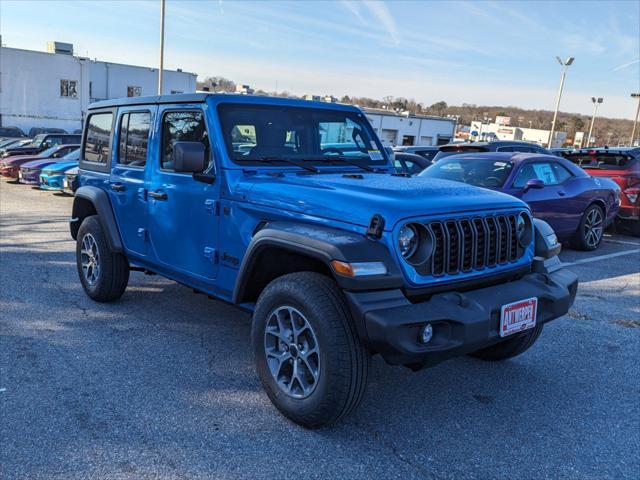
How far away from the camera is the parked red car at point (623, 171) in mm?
10047

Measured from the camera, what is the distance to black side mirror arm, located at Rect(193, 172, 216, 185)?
389cm

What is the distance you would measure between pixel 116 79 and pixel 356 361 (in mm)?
50339

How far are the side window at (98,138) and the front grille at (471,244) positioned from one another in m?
3.52

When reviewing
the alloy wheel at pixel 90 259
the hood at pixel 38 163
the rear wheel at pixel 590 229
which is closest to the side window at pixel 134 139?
the alloy wheel at pixel 90 259

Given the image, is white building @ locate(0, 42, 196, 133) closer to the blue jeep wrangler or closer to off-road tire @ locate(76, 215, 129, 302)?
off-road tire @ locate(76, 215, 129, 302)

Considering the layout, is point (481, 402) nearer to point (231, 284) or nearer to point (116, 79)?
point (231, 284)

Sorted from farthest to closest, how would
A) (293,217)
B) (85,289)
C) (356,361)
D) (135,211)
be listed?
(85,289), (135,211), (293,217), (356,361)

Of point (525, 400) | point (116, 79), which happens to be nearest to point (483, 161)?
point (525, 400)

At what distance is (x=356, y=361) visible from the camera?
2953 millimetres

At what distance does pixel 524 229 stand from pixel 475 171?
432 centimetres

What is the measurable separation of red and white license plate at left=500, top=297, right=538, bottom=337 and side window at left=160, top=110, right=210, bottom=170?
7.50 feet

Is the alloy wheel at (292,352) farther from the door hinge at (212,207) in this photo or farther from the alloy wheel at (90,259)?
the alloy wheel at (90,259)

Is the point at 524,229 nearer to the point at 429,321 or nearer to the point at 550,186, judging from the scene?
the point at 429,321

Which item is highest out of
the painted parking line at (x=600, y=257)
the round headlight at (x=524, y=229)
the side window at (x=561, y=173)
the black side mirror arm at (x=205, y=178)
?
the side window at (x=561, y=173)
